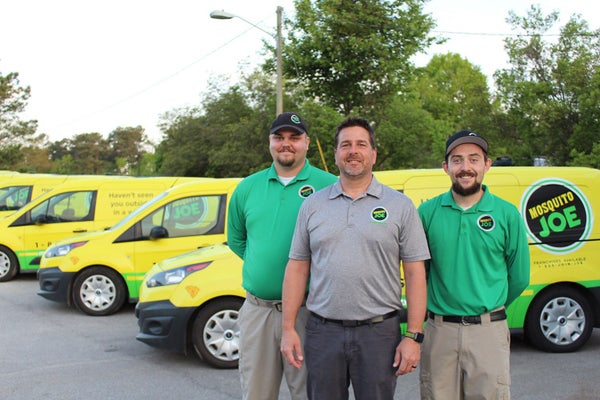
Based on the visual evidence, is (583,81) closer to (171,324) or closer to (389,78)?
(389,78)

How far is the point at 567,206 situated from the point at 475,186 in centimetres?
326

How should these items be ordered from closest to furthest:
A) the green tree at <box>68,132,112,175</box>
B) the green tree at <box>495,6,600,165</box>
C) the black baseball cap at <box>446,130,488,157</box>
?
the black baseball cap at <box>446,130,488,157</box>, the green tree at <box>495,6,600,165</box>, the green tree at <box>68,132,112,175</box>

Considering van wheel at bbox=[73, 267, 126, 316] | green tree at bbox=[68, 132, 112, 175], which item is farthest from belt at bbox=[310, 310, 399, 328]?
green tree at bbox=[68, 132, 112, 175]

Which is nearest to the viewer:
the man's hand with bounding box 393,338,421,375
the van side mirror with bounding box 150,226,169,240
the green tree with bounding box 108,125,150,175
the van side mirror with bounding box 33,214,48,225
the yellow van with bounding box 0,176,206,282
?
the man's hand with bounding box 393,338,421,375

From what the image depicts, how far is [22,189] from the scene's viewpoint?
12938mm

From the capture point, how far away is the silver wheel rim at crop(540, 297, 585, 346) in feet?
19.4

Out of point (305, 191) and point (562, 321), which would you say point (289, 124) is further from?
point (562, 321)

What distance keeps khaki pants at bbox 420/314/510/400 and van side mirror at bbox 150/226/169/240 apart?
5.22 meters

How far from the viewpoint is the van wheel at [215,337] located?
566 cm

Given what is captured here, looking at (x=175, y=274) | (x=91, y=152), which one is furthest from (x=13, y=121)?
(x=175, y=274)

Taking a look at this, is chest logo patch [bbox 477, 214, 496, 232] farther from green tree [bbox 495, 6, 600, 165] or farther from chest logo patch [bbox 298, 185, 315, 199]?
green tree [bbox 495, 6, 600, 165]

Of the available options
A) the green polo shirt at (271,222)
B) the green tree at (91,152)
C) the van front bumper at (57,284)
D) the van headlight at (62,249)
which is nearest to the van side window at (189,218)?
the van headlight at (62,249)

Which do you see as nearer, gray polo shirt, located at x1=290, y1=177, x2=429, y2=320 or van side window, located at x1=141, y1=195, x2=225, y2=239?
gray polo shirt, located at x1=290, y1=177, x2=429, y2=320

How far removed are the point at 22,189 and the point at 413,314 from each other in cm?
1192
